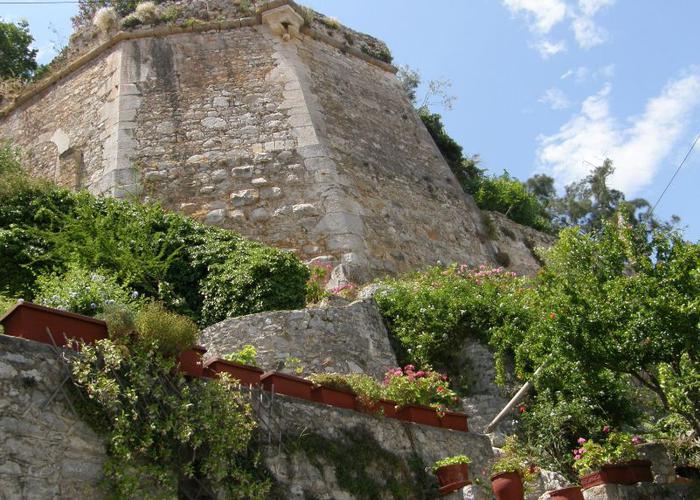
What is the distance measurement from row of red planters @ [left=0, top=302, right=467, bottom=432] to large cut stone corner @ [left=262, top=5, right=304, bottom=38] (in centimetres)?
975

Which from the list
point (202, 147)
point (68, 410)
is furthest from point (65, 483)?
point (202, 147)

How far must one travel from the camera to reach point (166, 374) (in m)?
5.27

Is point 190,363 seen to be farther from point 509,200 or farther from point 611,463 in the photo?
point 509,200

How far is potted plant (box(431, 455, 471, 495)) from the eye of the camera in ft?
20.7

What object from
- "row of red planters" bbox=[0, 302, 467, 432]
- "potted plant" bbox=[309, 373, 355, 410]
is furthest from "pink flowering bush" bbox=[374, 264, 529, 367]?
"potted plant" bbox=[309, 373, 355, 410]

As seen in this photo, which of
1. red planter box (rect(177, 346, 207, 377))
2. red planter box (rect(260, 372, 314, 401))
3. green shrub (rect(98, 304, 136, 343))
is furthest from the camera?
red planter box (rect(260, 372, 314, 401))

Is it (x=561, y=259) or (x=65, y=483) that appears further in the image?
(x=561, y=259)

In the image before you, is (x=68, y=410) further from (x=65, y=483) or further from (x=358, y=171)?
(x=358, y=171)

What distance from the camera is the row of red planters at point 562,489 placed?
20.9 ft

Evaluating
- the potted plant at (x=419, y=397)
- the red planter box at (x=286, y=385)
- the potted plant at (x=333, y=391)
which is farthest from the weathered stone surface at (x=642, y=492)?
the red planter box at (x=286, y=385)

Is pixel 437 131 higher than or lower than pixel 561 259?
higher

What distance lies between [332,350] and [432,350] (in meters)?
1.62

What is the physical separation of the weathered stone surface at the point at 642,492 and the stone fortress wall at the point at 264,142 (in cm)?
559

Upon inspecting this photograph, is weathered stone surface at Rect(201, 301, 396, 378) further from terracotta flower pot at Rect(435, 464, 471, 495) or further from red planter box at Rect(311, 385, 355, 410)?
terracotta flower pot at Rect(435, 464, 471, 495)
